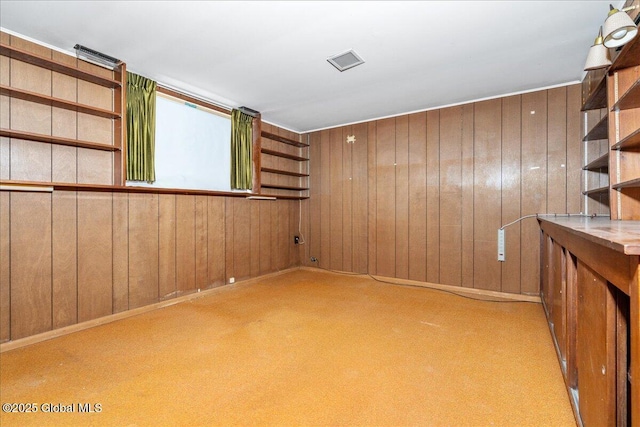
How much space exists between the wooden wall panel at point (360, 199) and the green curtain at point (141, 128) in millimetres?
2943

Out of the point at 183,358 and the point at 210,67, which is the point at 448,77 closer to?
the point at 210,67

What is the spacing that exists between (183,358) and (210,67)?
269 centimetres

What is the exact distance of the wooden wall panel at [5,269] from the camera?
7.52 feet

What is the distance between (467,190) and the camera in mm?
3922

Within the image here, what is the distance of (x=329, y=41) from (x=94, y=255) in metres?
2.94

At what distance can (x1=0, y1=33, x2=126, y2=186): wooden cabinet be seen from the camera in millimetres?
2312

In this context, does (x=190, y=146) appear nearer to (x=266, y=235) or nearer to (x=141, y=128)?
(x=141, y=128)

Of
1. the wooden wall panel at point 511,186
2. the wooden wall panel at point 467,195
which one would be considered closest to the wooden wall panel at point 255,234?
the wooden wall panel at point 467,195

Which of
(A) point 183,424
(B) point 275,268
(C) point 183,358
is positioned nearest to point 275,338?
(C) point 183,358

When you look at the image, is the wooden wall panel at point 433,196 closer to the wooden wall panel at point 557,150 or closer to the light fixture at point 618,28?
the wooden wall panel at point 557,150

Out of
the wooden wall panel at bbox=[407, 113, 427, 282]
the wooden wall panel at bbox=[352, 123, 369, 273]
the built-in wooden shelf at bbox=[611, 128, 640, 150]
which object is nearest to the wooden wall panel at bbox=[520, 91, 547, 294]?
the wooden wall panel at bbox=[407, 113, 427, 282]

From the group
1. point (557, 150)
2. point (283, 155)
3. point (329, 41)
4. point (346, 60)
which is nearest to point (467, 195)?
point (557, 150)

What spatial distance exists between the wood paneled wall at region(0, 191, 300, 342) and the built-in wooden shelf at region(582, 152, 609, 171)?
4.06m

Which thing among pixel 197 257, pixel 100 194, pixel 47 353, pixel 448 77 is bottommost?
pixel 47 353
